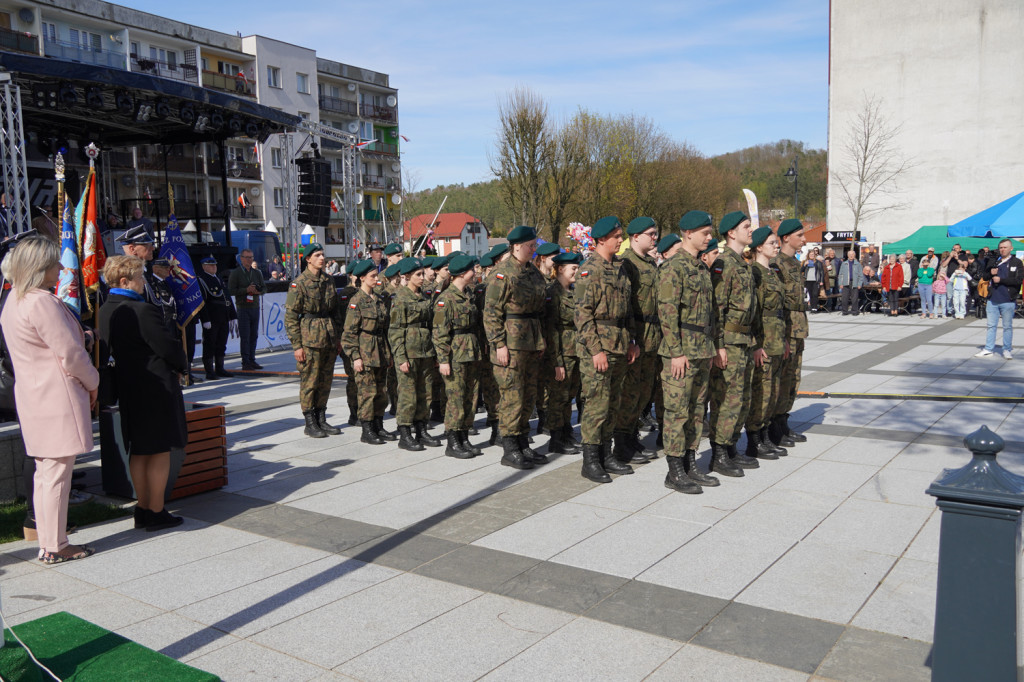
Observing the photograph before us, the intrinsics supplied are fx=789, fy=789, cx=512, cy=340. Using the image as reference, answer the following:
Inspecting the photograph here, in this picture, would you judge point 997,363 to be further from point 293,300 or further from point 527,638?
point 527,638

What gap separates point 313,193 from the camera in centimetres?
1997

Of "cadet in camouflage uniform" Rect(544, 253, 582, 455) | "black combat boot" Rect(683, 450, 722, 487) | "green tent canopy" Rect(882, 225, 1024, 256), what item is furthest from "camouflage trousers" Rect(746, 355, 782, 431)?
"green tent canopy" Rect(882, 225, 1024, 256)

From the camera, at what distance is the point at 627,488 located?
633 cm

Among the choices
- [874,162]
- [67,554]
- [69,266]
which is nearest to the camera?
[67,554]

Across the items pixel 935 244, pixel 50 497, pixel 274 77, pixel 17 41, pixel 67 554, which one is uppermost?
pixel 274 77

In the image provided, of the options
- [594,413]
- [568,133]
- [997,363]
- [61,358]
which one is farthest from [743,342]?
[568,133]

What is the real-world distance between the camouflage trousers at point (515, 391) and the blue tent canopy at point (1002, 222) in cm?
856

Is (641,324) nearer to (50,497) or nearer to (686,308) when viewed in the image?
(686,308)

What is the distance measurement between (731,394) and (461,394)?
2.49 m

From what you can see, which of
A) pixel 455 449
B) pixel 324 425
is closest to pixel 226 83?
pixel 324 425

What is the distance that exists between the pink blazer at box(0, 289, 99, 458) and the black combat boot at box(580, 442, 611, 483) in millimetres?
3730

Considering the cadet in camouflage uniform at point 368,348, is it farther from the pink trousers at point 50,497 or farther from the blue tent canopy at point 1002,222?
the blue tent canopy at point 1002,222

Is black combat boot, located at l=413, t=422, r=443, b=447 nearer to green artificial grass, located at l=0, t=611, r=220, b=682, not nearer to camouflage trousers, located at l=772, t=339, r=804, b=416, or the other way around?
camouflage trousers, located at l=772, t=339, r=804, b=416

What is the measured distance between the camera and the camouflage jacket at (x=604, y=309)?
6391mm
